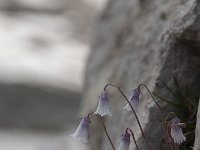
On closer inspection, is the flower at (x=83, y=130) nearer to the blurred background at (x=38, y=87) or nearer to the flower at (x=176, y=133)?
the flower at (x=176, y=133)

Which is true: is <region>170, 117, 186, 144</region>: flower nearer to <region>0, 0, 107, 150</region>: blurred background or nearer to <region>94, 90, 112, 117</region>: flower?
<region>94, 90, 112, 117</region>: flower

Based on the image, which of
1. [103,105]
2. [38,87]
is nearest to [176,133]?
[103,105]

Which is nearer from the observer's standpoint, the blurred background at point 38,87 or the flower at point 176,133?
the flower at point 176,133

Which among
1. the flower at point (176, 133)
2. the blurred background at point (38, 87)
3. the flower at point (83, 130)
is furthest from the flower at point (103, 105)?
the blurred background at point (38, 87)

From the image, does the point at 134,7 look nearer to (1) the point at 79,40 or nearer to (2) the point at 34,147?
(2) the point at 34,147

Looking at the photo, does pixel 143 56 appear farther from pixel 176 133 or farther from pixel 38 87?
pixel 38 87
